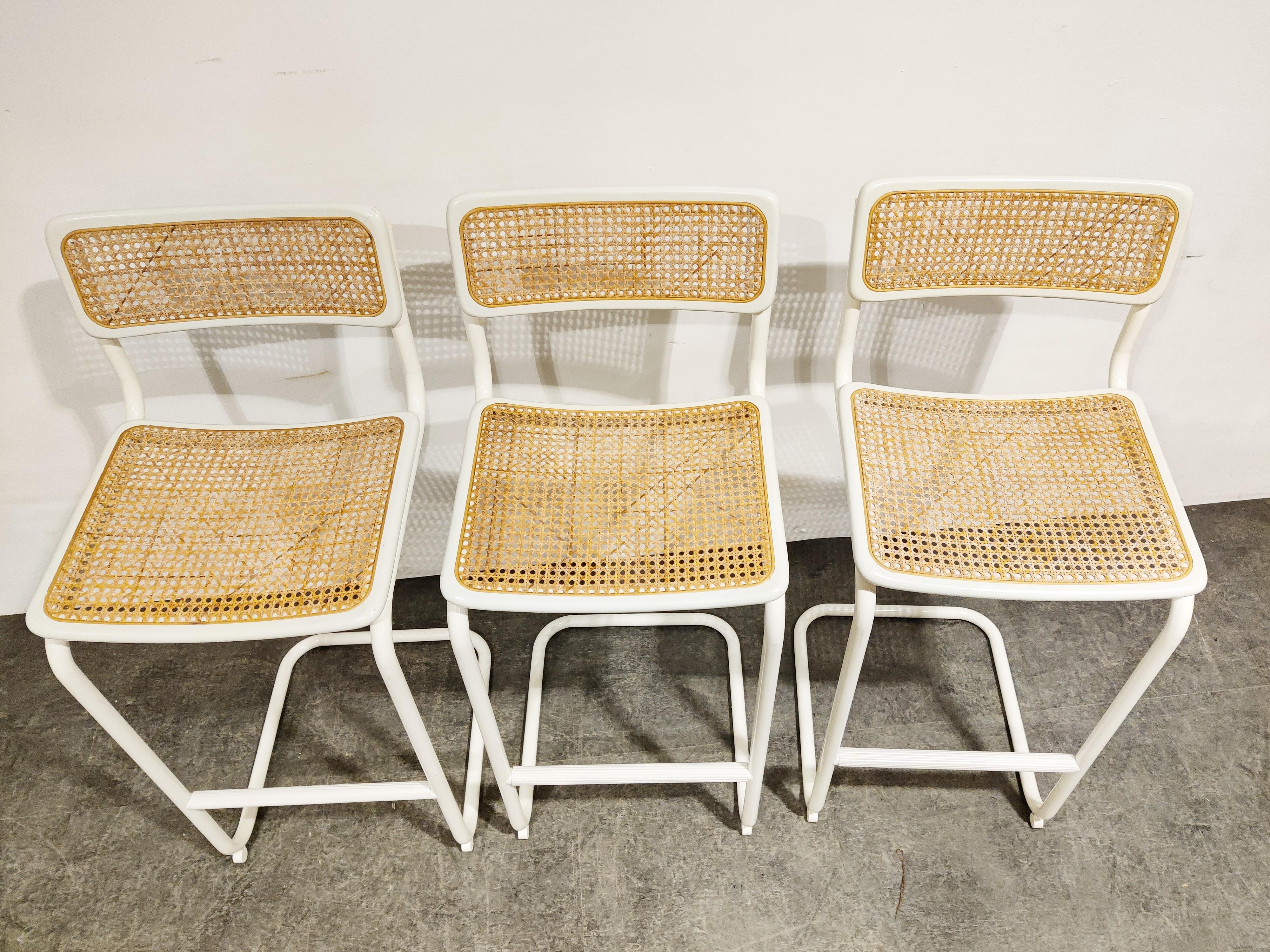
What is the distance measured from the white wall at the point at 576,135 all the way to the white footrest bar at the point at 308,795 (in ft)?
2.29

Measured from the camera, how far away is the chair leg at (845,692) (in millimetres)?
1040

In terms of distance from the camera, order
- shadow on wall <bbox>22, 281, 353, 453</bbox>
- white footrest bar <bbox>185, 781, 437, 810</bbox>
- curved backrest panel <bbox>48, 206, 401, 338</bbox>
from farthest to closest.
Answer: shadow on wall <bbox>22, 281, 353, 453</bbox> → white footrest bar <bbox>185, 781, 437, 810</bbox> → curved backrest panel <bbox>48, 206, 401, 338</bbox>

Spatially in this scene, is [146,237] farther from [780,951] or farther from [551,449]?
[780,951]

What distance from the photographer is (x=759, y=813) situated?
1.41 meters

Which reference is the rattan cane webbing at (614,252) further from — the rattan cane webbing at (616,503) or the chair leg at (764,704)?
the chair leg at (764,704)

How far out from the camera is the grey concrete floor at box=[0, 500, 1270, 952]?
1282 mm

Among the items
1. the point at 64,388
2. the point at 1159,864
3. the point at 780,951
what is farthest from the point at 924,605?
the point at 64,388

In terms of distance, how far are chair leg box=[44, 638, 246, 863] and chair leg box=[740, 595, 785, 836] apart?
896 mm

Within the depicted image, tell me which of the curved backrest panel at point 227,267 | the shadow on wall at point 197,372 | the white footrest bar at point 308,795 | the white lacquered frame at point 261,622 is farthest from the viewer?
the shadow on wall at point 197,372

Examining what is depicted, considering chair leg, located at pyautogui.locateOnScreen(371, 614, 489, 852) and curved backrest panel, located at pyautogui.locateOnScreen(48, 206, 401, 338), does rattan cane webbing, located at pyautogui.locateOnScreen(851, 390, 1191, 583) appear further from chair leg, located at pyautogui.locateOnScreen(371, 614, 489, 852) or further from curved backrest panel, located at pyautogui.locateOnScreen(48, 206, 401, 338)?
curved backrest panel, located at pyautogui.locateOnScreen(48, 206, 401, 338)

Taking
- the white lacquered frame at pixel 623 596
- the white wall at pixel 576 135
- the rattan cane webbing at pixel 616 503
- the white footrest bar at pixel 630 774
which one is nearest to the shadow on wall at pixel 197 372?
the white wall at pixel 576 135

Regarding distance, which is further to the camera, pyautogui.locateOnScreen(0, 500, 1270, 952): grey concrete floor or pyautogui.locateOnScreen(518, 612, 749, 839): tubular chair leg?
pyautogui.locateOnScreen(518, 612, 749, 839): tubular chair leg

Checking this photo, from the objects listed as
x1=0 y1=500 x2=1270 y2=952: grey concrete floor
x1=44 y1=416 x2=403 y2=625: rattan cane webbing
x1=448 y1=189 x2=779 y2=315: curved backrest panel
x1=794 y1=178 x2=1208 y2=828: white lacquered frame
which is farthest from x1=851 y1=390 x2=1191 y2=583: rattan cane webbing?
x1=44 y1=416 x2=403 y2=625: rattan cane webbing

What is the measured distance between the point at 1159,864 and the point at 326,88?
1886mm
